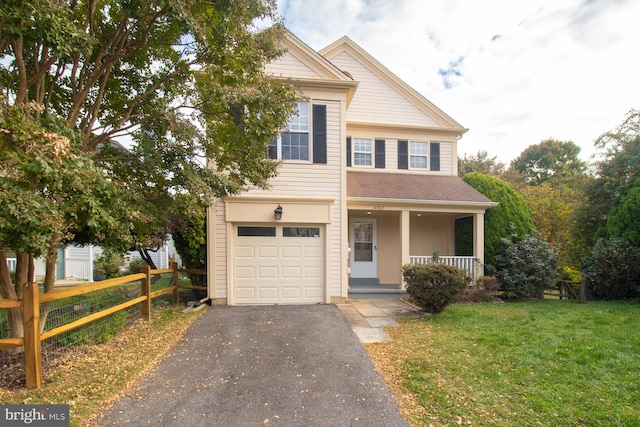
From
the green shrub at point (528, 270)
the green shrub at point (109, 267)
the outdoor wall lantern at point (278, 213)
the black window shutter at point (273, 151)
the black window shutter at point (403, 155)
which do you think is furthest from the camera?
the green shrub at point (109, 267)

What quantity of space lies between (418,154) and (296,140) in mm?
5561

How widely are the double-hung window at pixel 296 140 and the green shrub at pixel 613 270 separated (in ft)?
29.5

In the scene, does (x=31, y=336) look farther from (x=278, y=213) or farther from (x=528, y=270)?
(x=528, y=270)

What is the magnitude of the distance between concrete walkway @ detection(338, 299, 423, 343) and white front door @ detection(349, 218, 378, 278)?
1860 millimetres

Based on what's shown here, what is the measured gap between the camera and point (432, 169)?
11258 mm

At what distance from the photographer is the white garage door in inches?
303

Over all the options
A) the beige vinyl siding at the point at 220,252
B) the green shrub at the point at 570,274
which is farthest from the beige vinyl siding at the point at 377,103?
the green shrub at the point at 570,274

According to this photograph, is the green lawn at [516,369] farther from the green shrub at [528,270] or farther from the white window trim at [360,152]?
the white window trim at [360,152]

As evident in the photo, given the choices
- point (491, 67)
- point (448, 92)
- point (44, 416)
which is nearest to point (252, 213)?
point (44, 416)

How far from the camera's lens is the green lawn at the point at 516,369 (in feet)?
9.75

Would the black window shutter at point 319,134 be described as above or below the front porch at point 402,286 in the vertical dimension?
above

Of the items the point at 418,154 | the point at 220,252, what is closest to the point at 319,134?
the point at 220,252

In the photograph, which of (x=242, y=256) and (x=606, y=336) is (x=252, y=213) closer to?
(x=242, y=256)

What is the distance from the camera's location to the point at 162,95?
554cm
